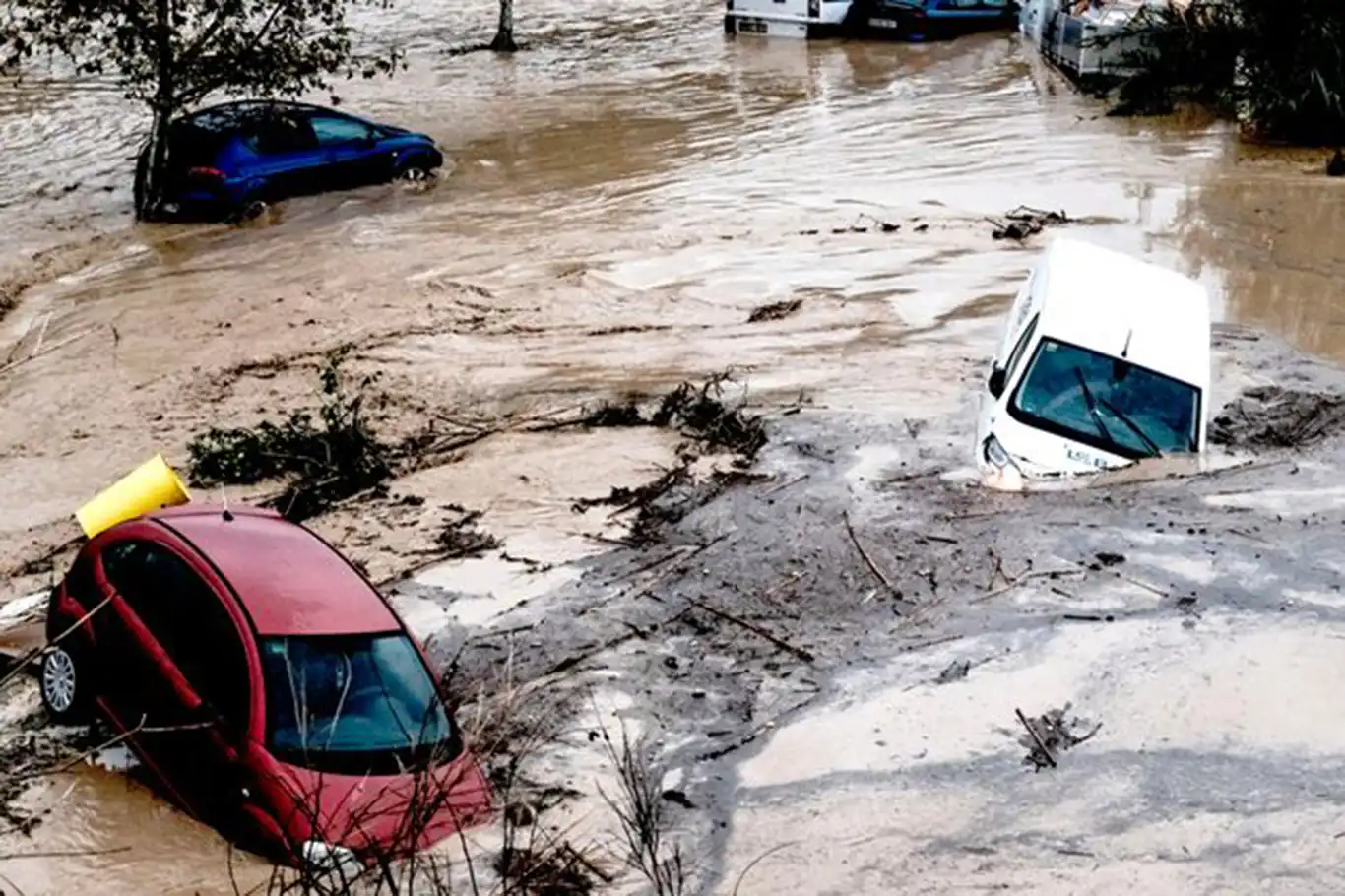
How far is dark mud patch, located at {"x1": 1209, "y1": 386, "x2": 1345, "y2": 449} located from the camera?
41.4 ft

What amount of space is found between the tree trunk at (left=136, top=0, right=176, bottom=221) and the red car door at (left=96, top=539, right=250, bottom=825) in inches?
482

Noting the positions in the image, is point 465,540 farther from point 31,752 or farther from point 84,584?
point 31,752

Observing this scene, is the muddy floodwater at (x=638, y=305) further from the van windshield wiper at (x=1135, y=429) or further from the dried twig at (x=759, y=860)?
Answer: the van windshield wiper at (x=1135, y=429)

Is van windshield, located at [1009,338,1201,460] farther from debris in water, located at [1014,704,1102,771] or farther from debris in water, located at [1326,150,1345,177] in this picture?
debris in water, located at [1326,150,1345,177]

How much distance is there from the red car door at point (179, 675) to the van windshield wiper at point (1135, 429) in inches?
251

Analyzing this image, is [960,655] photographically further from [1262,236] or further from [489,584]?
[1262,236]

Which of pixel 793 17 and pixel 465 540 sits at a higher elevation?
pixel 793 17

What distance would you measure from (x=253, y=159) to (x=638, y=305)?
5.97 metres

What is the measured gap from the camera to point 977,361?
49.6 feet

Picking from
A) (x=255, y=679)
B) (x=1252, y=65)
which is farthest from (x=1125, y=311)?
(x=1252, y=65)

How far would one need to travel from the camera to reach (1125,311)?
→ 12086 millimetres

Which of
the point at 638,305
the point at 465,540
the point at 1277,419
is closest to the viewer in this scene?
the point at 465,540

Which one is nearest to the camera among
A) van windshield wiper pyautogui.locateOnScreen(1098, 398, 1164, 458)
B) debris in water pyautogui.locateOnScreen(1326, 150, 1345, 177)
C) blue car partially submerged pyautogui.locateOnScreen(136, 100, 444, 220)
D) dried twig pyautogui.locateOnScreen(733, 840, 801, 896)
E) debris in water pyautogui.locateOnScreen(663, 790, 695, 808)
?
dried twig pyautogui.locateOnScreen(733, 840, 801, 896)

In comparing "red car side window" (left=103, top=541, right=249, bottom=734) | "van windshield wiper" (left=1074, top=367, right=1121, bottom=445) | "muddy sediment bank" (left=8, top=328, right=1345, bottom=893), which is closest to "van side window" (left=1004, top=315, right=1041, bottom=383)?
"van windshield wiper" (left=1074, top=367, right=1121, bottom=445)
